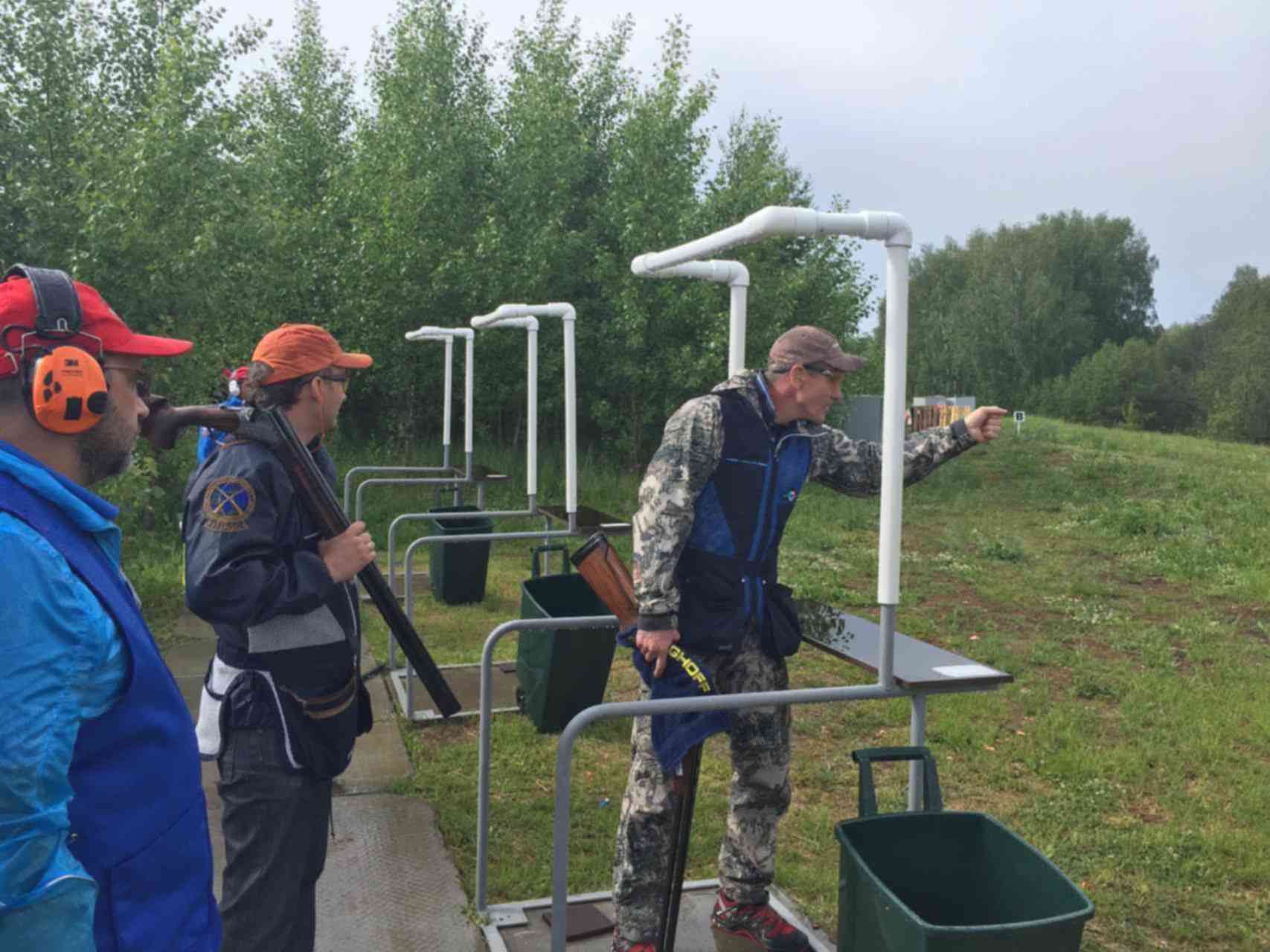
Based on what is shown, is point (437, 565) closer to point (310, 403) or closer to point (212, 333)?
point (212, 333)

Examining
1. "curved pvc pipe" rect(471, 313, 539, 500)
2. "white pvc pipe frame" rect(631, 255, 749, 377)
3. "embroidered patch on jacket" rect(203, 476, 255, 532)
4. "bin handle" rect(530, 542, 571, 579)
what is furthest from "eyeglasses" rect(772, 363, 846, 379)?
"curved pvc pipe" rect(471, 313, 539, 500)

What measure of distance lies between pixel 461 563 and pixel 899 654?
570cm

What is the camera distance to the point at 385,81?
15.2m

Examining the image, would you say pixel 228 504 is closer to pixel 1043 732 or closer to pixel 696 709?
pixel 696 709

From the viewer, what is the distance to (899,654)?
9.64 ft

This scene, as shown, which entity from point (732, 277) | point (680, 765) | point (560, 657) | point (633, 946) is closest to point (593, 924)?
point (633, 946)

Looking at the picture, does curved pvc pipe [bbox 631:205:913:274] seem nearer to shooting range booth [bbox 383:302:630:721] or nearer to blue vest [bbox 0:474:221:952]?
blue vest [bbox 0:474:221:952]

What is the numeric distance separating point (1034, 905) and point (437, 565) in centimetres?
642

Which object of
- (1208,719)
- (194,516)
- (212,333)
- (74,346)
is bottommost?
(1208,719)

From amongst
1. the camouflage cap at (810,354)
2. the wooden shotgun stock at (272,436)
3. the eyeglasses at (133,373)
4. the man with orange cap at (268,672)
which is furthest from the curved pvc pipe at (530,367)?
the eyeglasses at (133,373)

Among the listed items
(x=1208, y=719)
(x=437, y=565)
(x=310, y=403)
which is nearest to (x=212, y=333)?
(x=437, y=565)

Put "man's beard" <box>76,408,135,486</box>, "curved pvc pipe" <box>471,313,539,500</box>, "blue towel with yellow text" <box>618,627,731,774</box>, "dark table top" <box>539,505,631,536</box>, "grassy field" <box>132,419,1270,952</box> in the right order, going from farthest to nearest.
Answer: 1. "curved pvc pipe" <box>471,313,539,500</box>
2. "dark table top" <box>539,505,631,536</box>
3. "grassy field" <box>132,419,1270,952</box>
4. "blue towel with yellow text" <box>618,627,731,774</box>
5. "man's beard" <box>76,408,135,486</box>

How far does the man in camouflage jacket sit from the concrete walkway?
79 cm

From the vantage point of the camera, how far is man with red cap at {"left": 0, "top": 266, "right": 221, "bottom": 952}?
1198 mm
